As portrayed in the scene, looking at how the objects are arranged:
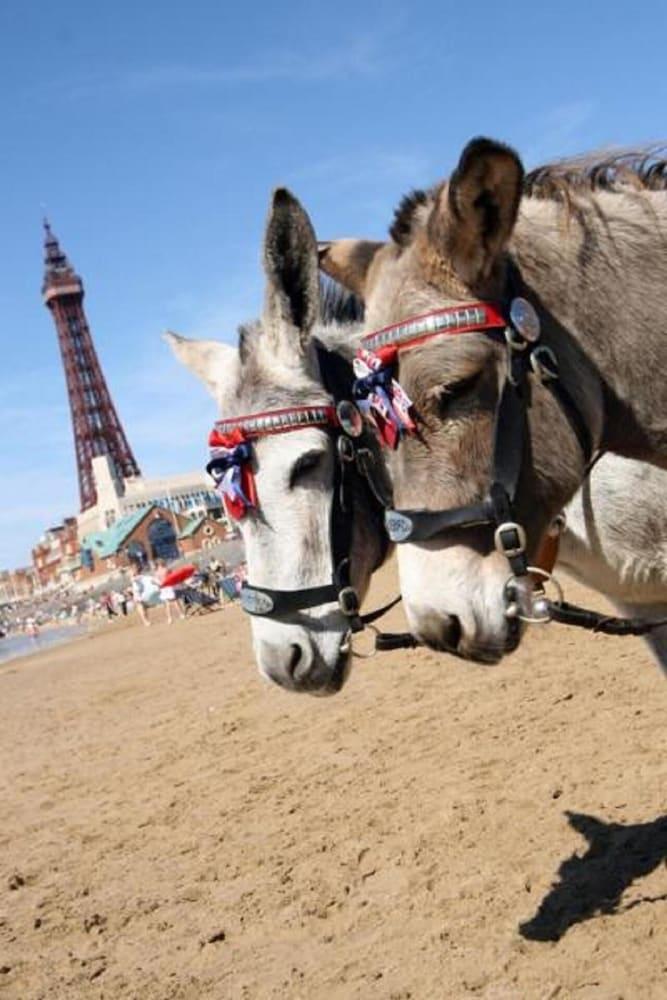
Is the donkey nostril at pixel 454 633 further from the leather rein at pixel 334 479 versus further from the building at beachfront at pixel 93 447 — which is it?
the building at beachfront at pixel 93 447

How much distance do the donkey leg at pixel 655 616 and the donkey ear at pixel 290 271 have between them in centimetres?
207

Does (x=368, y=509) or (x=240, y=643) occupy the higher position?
(x=368, y=509)

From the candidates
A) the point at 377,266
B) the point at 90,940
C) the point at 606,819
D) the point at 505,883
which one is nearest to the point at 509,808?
the point at 606,819

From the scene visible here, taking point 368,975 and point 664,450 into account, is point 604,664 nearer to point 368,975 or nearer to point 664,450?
point 368,975

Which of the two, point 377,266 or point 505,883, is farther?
point 505,883

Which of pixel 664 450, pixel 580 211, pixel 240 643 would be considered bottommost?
pixel 240 643

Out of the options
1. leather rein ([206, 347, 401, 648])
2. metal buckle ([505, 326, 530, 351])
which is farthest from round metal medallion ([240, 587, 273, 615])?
metal buckle ([505, 326, 530, 351])

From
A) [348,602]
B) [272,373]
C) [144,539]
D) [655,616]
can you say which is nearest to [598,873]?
[655,616]

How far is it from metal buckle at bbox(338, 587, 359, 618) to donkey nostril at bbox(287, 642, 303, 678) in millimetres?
246

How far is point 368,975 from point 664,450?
2.92 metres

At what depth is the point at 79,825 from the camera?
8648 mm

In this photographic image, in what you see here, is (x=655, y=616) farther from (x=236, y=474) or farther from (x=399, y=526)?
(x=399, y=526)

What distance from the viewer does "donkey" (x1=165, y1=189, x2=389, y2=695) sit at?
156 inches

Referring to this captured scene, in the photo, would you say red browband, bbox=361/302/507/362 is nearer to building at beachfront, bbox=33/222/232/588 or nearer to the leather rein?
the leather rein
